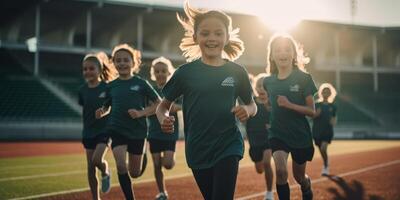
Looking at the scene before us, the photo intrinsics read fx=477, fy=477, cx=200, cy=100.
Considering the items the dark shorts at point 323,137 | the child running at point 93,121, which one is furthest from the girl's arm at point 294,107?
the dark shorts at point 323,137

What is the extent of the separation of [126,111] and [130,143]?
0.45 m

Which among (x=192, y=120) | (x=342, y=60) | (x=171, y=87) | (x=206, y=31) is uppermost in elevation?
(x=342, y=60)

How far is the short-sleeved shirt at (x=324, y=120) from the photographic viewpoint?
12.9 metres

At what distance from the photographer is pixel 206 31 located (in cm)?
394

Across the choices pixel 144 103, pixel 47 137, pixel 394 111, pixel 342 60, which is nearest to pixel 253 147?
pixel 144 103

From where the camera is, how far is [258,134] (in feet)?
27.7

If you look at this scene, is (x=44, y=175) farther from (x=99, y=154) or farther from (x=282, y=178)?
(x=282, y=178)

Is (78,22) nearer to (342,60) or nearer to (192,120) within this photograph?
(342,60)

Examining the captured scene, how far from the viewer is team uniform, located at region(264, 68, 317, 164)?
6012 mm

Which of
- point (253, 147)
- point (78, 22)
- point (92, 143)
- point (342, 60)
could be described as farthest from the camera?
point (342, 60)

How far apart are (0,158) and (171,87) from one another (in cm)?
1408

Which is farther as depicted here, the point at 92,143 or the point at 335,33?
the point at 335,33

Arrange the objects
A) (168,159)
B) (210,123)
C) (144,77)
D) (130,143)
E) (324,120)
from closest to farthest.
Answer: (210,123) < (130,143) < (168,159) < (324,120) < (144,77)

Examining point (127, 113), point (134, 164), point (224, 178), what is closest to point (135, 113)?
point (127, 113)
